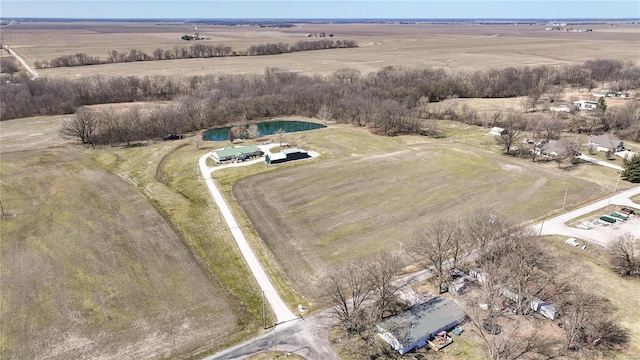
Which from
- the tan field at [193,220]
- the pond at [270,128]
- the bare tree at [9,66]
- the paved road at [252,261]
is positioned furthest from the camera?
the bare tree at [9,66]

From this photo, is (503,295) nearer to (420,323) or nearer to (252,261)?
(420,323)

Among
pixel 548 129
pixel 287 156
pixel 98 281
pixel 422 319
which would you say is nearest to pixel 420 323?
pixel 422 319

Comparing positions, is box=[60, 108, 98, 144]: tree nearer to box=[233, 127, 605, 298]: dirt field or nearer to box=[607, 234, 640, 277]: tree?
box=[233, 127, 605, 298]: dirt field

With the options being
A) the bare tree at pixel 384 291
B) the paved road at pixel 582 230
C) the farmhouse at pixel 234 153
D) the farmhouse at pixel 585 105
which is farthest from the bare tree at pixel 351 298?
the farmhouse at pixel 585 105

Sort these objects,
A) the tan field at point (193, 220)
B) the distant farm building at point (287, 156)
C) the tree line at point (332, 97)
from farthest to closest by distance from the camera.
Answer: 1. the tree line at point (332, 97)
2. the distant farm building at point (287, 156)
3. the tan field at point (193, 220)

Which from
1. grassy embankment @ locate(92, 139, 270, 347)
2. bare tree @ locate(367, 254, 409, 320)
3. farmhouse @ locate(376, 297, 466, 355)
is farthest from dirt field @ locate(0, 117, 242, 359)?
farmhouse @ locate(376, 297, 466, 355)

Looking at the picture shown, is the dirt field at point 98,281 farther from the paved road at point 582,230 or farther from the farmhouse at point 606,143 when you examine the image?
the farmhouse at point 606,143
